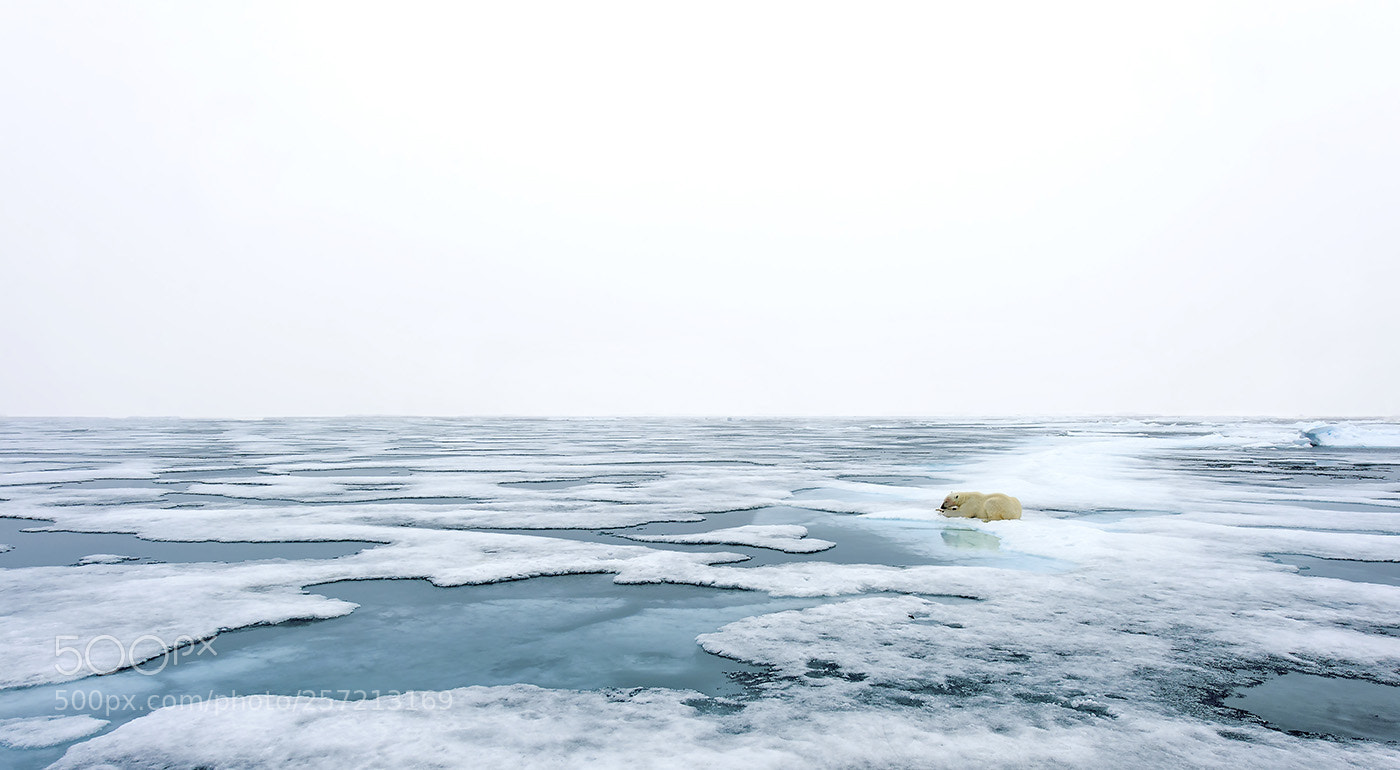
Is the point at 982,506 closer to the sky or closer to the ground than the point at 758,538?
closer to the sky

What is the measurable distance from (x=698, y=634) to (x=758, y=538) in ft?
9.12

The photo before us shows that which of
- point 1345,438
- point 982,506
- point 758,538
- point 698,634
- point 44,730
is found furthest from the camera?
point 1345,438

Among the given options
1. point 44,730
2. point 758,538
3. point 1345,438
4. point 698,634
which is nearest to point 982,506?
point 758,538

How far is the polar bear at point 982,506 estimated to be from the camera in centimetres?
752

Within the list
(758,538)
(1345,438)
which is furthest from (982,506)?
(1345,438)

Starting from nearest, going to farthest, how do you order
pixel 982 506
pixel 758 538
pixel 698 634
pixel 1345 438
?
pixel 698 634, pixel 758 538, pixel 982 506, pixel 1345 438

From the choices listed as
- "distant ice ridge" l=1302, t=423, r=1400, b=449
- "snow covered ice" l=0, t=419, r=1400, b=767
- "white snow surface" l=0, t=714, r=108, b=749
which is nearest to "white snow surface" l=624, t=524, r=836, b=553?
"snow covered ice" l=0, t=419, r=1400, b=767

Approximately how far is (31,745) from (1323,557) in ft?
26.8

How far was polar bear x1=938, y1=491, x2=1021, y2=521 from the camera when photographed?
24.7ft

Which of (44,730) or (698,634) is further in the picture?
(698,634)

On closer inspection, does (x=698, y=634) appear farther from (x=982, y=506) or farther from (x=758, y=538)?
(x=982, y=506)

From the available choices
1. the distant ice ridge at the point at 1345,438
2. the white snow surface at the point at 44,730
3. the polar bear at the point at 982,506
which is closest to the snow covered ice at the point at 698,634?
the white snow surface at the point at 44,730

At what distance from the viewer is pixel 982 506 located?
761 cm

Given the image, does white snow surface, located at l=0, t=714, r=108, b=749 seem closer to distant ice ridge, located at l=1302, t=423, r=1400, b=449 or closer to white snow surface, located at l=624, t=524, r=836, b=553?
white snow surface, located at l=624, t=524, r=836, b=553
